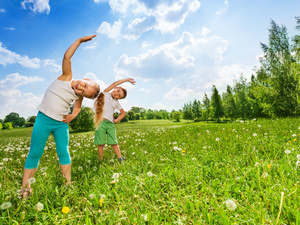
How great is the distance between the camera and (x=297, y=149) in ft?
10.3

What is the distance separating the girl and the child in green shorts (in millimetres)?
1460

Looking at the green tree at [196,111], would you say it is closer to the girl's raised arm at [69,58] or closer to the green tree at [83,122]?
the green tree at [83,122]

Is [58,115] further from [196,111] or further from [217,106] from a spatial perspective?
[196,111]

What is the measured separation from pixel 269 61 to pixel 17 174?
28.9m

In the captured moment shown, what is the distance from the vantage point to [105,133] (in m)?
4.34

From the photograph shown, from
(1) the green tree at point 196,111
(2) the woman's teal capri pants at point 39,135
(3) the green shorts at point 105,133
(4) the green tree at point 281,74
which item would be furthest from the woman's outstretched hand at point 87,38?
(1) the green tree at point 196,111

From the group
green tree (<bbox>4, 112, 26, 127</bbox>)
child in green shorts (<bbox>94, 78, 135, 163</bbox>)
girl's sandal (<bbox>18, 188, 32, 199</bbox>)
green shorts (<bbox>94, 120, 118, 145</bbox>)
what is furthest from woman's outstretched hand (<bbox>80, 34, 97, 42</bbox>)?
green tree (<bbox>4, 112, 26, 127</bbox>)

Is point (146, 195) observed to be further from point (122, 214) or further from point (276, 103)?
→ point (276, 103)

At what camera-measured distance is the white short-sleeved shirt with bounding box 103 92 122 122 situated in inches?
173

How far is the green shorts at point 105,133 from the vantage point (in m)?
4.23

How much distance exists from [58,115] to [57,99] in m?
0.27

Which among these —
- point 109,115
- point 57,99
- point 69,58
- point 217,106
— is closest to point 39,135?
point 57,99

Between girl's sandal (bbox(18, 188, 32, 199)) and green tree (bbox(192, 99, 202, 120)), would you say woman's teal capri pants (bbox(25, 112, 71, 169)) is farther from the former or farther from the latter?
green tree (bbox(192, 99, 202, 120))

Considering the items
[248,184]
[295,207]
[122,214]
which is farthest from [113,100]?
[295,207]
